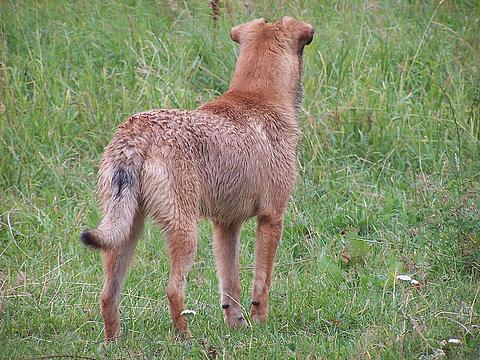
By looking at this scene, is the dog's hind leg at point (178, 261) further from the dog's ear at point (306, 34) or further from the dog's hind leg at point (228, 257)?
the dog's ear at point (306, 34)

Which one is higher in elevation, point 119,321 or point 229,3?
point 229,3

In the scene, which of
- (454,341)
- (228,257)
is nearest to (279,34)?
(228,257)

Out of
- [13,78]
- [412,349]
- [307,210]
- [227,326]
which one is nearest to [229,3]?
[13,78]

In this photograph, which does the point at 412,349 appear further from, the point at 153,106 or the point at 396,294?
the point at 153,106

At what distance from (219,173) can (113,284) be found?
82 cm

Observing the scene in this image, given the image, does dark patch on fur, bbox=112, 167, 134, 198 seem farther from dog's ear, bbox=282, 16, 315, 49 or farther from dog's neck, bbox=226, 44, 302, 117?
dog's ear, bbox=282, 16, 315, 49

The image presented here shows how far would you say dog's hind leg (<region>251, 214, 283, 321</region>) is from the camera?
18.3 ft

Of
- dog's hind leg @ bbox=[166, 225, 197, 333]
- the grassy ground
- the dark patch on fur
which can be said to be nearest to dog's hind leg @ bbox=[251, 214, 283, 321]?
the grassy ground

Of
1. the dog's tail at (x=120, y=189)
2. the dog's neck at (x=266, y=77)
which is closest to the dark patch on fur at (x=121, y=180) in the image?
the dog's tail at (x=120, y=189)

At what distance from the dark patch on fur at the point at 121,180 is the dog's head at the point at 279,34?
1.51m

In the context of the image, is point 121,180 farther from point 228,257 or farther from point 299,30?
point 299,30

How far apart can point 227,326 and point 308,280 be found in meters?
0.88

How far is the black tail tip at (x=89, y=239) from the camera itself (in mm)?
4484

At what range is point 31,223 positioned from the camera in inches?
273
